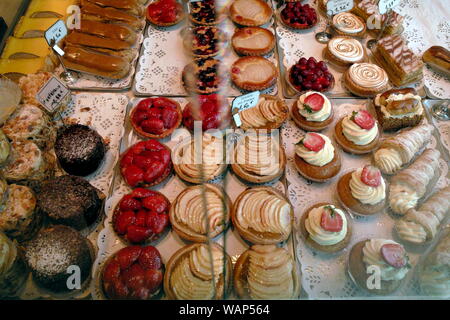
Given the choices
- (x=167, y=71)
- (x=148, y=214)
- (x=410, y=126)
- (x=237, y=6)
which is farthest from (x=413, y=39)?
(x=148, y=214)

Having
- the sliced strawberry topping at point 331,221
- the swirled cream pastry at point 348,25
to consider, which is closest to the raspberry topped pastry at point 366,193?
the sliced strawberry topping at point 331,221

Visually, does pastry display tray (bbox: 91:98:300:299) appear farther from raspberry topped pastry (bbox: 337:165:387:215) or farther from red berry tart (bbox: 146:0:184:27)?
red berry tart (bbox: 146:0:184:27)

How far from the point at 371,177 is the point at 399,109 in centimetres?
91

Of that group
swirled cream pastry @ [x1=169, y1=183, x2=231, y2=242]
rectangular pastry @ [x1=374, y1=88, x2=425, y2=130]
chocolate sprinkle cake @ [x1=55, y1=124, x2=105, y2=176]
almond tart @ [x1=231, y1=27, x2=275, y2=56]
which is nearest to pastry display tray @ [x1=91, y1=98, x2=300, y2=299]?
swirled cream pastry @ [x1=169, y1=183, x2=231, y2=242]

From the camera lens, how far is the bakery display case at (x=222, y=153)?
244 cm

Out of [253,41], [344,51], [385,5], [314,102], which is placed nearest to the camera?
[314,102]

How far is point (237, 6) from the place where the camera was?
4391 mm

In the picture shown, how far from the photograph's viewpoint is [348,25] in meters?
4.23

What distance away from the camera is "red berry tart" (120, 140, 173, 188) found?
3000 mm

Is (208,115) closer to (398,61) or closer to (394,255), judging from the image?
(394,255)

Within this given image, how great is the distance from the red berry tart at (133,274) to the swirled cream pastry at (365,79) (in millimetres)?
2620

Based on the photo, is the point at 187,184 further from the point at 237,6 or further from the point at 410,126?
the point at 237,6

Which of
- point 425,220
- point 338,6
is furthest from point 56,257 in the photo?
point 338,6

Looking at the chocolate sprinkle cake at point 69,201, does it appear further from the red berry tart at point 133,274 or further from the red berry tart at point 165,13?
the red berry tart at point 165,13
